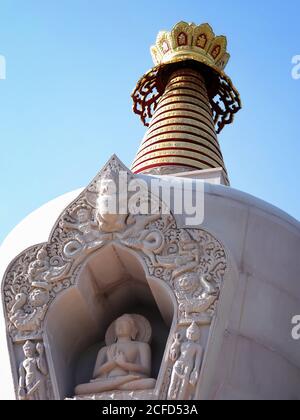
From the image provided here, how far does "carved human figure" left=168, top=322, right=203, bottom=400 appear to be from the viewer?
8.71m

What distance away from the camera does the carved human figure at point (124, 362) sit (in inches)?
368

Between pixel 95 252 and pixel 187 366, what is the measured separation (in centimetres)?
206

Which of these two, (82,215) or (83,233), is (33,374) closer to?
(83,233)

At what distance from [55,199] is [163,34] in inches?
397

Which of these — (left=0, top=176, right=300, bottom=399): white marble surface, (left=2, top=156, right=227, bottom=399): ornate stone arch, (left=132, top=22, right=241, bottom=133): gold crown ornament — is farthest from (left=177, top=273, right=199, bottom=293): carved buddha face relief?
(left=132, top=22, right=241, bottom=133): gold crown ornament

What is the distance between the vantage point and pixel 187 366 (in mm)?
8828

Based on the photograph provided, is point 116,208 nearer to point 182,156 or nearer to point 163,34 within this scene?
point 182,156

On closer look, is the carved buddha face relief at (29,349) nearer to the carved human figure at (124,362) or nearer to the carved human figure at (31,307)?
the carved human figure at (31,307)

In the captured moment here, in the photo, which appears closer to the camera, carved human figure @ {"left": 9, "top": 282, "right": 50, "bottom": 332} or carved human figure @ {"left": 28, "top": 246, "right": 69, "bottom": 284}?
carved human figure @ {"left": 9, "top": 282, "right": 50, "bottom": 332}

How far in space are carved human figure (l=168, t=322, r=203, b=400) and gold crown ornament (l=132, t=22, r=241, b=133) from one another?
1122cm

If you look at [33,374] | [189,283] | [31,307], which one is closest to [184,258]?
[189,283]

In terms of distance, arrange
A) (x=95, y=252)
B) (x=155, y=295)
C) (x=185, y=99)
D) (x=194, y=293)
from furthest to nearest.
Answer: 1. (x=185, y=99)
2. (x=95, y=252)
3. (x=155, y=295)
4. (x=194, y=293)

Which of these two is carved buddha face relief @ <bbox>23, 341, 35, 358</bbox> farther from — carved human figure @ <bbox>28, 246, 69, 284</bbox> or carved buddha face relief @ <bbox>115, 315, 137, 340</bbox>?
carved buddha face relief @ <bbox>115, 315, 137, 340</bbox>

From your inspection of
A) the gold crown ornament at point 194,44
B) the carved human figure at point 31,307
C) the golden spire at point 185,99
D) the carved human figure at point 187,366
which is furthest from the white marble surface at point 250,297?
the gold crown ornament at point 194,44
